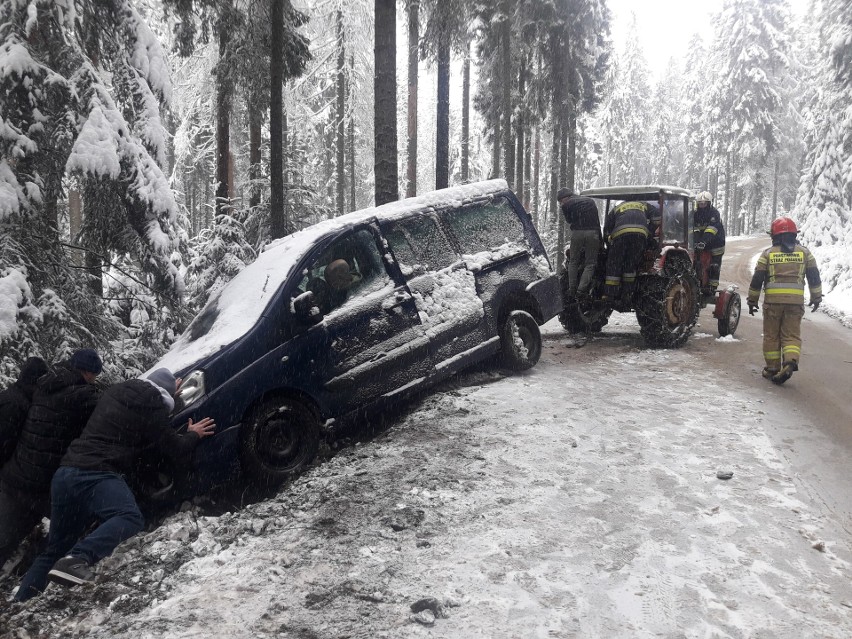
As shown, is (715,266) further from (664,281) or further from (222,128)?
(222,128)

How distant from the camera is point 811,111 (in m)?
33.4

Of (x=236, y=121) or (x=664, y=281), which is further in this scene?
(x=236, y=121)

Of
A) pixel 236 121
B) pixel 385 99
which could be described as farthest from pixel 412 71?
pixel 385 99

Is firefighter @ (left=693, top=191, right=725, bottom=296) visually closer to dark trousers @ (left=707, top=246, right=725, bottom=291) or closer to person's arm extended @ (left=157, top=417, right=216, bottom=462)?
dark trousers @ (left=707, top=246, right=725, bottom=291)

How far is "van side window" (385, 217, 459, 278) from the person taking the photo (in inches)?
255

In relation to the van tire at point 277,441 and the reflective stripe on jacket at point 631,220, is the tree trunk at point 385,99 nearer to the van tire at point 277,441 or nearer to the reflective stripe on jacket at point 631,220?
the reflective stripe on jacket at point 631,220

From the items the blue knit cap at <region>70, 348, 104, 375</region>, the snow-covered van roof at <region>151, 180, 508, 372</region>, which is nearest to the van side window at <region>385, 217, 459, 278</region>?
the snow-covered van roof at <region>151, 180, 508, 372</region>

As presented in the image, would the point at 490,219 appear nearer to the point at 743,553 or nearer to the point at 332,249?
the point at 332,249

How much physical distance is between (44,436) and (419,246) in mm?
3743

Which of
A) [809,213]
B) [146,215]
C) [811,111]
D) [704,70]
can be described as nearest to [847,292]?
[809,213]

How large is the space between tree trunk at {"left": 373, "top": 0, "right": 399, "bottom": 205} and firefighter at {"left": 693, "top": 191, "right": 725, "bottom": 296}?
5.14 meters

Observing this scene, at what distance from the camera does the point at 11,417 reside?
4.86 m

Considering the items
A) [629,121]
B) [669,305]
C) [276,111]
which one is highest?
[629,121]

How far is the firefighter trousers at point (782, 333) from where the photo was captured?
7660 mm
